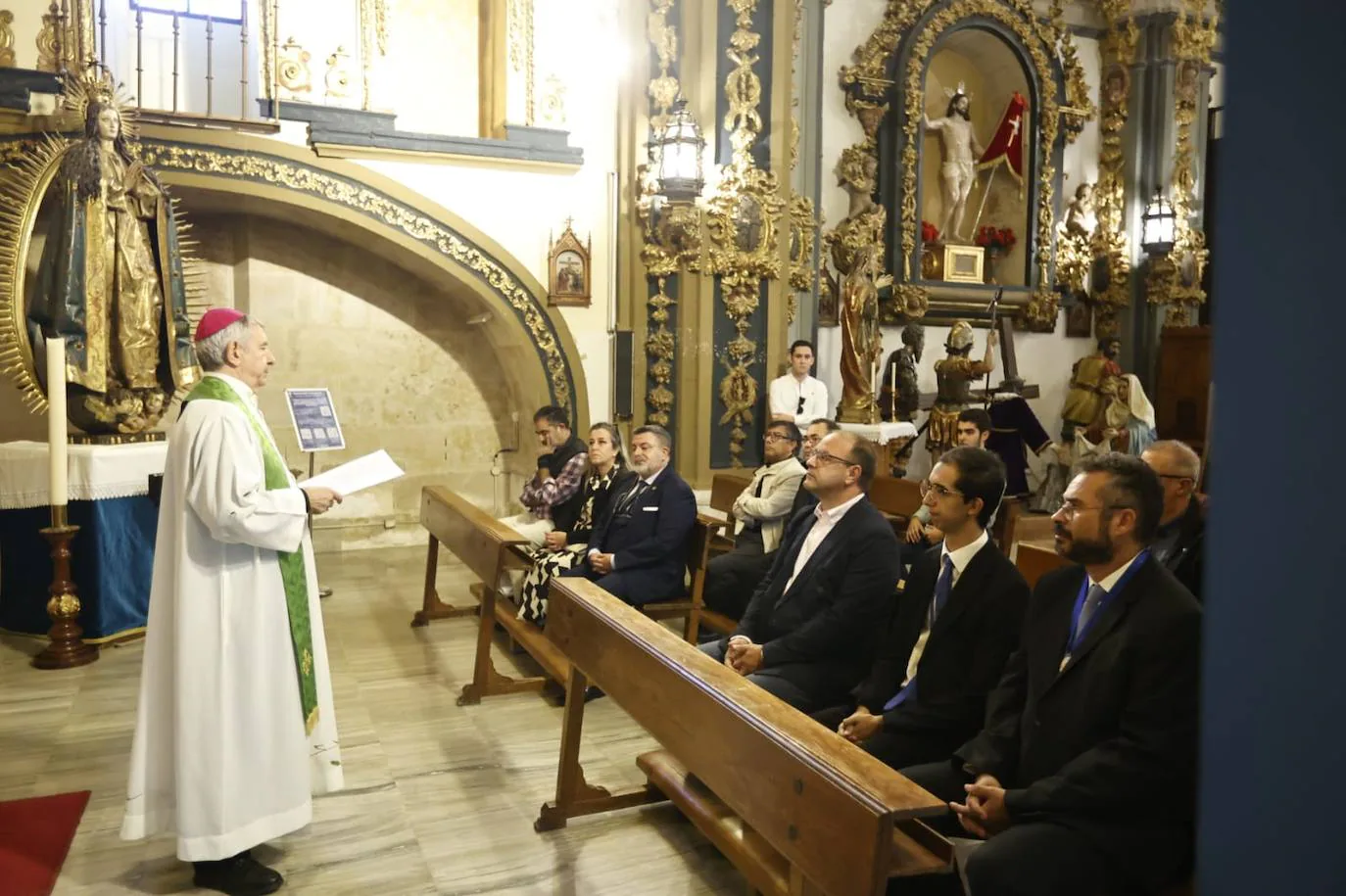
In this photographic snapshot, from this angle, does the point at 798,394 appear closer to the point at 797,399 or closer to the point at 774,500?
the point at 797,399

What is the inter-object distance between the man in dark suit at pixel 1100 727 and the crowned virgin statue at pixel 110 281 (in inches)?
192

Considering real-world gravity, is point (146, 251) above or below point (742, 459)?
above

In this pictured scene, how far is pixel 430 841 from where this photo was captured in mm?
3342

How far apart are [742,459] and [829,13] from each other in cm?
448

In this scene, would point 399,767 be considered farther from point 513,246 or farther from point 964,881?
point 513,246

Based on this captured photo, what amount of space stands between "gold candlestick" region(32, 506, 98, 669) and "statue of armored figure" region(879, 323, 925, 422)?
6621 millimetres

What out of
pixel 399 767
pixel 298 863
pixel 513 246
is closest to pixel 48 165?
pixel 513 246

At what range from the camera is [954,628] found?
289 cm

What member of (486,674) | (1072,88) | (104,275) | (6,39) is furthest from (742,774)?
(1072,88)

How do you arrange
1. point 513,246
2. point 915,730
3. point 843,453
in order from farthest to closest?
point 513,246
point 843,453
point 915,730

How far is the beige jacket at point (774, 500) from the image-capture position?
17.1ft

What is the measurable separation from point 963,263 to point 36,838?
30.4ft

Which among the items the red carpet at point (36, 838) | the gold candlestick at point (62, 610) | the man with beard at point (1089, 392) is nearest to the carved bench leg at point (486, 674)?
the red carpet at point (36, 838)

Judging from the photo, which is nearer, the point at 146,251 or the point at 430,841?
the point at 430,841
